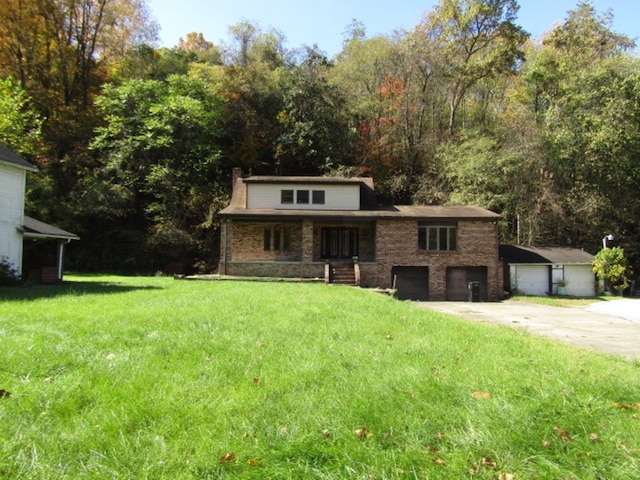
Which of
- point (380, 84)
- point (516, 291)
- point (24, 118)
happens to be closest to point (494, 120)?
point (380, 84)

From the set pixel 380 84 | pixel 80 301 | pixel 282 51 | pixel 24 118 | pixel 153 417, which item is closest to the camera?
pixel 153 417

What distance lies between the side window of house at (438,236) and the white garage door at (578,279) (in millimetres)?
7974

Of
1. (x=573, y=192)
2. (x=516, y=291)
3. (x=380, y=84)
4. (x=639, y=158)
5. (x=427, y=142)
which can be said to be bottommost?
(x=516, y=291)

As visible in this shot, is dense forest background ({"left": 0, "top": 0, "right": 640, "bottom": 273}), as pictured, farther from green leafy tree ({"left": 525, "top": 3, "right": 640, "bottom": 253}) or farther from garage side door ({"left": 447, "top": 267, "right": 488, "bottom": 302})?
garage side door ({"left": 447, "top": 267, "right": 488, "bottom": 302})

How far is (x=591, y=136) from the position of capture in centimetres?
2636

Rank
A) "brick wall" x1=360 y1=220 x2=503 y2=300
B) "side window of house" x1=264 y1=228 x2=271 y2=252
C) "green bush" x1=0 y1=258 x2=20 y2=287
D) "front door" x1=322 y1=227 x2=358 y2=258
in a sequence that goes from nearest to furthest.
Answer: "green bush" x1=0 y1=258 x2=20 y2=287, "brick wall" x1=360 y1=220 x2=503 y2=300, "side window of house" x1=264 y1=228 x2=271 y2=252, "front door" x1=322 y1=227 x2=358 y2=258

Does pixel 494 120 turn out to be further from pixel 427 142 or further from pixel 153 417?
pixel 153 417

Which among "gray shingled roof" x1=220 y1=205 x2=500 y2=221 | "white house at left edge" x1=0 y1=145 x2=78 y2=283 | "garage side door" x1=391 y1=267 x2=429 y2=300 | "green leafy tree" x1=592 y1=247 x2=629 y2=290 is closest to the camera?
"white house at left edge" x1=0 y1=145 x2=78 y2=283

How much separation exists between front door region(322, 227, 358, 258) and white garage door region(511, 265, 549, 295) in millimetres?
9753

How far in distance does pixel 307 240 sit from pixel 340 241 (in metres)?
3.19

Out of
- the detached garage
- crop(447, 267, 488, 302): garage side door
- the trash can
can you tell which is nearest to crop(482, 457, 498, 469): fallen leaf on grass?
the trash can

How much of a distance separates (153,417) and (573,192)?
31.3 metres

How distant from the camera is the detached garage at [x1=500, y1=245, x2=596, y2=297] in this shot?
25297mm

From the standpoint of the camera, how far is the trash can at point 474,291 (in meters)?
22.8
